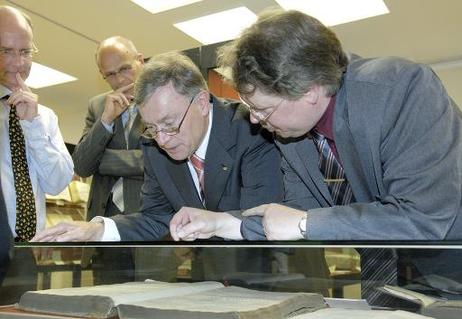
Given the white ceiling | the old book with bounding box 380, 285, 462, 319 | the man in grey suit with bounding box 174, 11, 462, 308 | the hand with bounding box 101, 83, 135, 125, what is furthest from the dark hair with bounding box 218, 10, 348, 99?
the white ceiling

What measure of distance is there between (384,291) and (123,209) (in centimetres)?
179

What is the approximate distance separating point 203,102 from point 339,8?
362 centimetres

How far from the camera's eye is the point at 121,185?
2.38m

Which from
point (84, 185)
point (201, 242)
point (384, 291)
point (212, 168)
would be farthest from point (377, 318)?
point (84, 185)

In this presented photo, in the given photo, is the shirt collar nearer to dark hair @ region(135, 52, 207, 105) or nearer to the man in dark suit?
the man in dark suit

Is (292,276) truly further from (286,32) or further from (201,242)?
(286,32)

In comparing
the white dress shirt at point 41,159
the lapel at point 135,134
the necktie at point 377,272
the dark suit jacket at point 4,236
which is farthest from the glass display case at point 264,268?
the lapel at point 135,134

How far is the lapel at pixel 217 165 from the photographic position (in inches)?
68.9

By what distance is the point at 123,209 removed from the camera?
2330 millimetres

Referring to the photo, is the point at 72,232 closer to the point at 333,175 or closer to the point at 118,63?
the point at 333,175

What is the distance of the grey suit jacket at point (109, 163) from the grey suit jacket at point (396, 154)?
120cm

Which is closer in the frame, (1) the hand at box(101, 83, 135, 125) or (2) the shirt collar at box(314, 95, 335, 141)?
A: (2) the shirt collar at box(314, 95, 335, 141)

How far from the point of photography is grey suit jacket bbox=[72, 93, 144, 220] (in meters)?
2.32

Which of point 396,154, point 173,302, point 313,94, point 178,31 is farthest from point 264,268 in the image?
point 178,31
